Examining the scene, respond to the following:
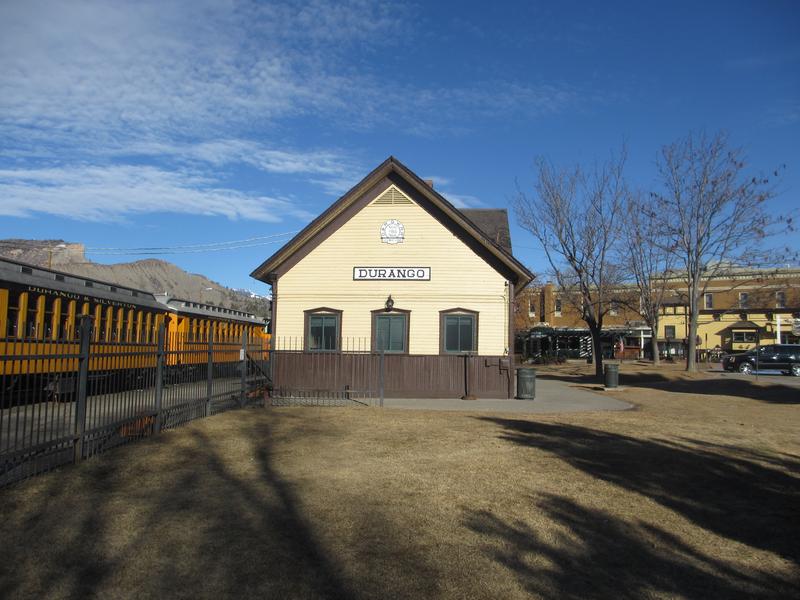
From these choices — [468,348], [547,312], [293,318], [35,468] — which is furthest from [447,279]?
[547,312]

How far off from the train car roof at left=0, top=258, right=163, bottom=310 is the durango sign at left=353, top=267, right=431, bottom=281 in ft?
23.0

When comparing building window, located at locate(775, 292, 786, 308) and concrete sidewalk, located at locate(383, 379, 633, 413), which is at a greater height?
building window, located at locate(775, 292, 786, 308)

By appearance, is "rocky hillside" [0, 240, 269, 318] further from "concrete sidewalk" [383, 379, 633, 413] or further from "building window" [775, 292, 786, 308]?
"concrete sidewalk" [383, 379, 633, 413]

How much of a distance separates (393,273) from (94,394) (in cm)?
1239

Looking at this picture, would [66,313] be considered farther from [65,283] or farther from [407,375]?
[407,375]

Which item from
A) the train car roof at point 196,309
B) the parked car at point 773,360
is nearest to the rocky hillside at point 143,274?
the train car roof at point 196,309

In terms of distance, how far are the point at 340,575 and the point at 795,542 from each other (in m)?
4.21

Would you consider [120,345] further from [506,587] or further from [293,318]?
[293,318]

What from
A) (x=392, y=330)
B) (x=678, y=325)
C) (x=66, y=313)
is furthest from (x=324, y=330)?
(x=678, y=325)

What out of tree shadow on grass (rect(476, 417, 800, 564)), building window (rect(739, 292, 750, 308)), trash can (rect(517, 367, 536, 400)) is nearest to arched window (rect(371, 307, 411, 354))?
trash can (rect(517, 367, 536, 400))

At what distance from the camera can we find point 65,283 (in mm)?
17141

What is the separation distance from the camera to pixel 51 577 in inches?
191

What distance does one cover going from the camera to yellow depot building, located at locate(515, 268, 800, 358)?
195 feet

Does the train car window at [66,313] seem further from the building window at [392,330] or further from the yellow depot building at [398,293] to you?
the building window at [392,330]
